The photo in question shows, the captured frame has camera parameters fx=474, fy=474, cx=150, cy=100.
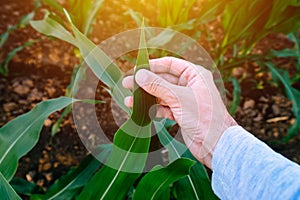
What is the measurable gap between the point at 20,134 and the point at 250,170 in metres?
0.51

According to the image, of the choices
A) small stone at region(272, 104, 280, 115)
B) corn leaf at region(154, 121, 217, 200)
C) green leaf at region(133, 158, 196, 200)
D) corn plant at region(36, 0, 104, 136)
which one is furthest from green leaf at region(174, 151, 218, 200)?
small stone at region(272, 104, 280, 115)

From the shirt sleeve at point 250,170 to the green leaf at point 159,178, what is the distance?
0.22ft

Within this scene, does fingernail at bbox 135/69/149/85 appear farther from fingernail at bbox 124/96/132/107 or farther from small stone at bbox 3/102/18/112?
small stone at bbox 3/102/18/112

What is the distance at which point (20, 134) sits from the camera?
935mm

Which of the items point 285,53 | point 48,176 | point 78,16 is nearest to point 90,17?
point 78,16

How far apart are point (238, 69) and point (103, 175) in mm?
1061

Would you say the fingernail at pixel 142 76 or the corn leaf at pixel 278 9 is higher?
the fingernail at pixel 142 76

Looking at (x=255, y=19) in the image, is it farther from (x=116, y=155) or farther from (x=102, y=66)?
(x=116, y=155)

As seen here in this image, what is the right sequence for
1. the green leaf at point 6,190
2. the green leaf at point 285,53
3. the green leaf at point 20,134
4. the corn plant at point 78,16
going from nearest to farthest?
1. the green leaf at point 6,190
2. the green leaf at point 20,134
3. the corn plant at point 78,16
4. the green leaf at point 285,53

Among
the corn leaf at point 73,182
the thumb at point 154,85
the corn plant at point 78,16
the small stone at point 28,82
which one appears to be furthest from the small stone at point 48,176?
the thumb at point 154,85

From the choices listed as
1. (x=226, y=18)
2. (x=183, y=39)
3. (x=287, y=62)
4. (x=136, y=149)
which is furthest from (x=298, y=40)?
(x=136, y=149)

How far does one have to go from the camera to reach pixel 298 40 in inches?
62.9

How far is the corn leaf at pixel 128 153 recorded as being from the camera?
2.29 ft

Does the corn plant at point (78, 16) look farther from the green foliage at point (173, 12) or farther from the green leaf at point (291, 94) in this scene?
the green leaf at point (291, 94)
